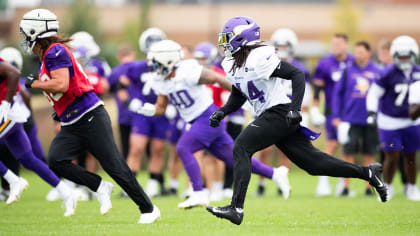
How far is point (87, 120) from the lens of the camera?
25.0 feet

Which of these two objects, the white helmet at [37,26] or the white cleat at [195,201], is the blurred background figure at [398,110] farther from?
the white helmet at [37,26]

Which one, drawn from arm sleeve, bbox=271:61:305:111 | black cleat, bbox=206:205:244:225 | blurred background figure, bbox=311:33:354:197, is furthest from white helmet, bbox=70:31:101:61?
black cleat, bbox=206:205:244:225

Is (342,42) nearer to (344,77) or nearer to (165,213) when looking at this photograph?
(344,77)

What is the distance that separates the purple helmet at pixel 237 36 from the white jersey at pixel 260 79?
0.12 metres

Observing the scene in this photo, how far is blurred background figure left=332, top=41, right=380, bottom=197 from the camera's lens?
39.7 feet

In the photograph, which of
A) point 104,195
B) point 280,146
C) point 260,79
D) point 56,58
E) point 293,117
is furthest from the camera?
point 104,195

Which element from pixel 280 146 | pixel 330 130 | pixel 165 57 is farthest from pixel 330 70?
pixel 280 146

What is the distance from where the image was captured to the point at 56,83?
726 cm

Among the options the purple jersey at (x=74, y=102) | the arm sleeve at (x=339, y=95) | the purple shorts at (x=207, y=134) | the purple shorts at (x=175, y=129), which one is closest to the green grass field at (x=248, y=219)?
the purple shorts at (x=207, y=134)

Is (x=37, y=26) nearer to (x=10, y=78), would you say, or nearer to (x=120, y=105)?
(x=10, y=78)

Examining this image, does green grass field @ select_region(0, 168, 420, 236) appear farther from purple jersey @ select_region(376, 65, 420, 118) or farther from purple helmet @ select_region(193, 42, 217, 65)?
purple helmet @ select_region(193, 42, 217, 65)

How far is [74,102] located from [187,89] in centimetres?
207

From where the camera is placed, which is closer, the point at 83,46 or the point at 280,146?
the point at 280,146

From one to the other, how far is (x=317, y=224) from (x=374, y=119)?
3742 mm
